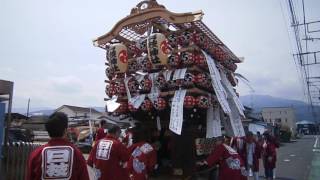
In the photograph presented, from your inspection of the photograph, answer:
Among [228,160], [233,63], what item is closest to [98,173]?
[228,160]

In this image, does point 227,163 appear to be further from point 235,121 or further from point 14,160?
point 14,160

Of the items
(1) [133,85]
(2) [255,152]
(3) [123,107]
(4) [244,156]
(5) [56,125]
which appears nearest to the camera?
(5) [56,125]

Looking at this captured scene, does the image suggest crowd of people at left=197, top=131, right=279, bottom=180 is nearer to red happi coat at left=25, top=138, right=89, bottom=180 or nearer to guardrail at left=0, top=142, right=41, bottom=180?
red happi coat at left=25, top=138, right=89, bottom=180

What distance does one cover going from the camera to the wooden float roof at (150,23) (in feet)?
30.3

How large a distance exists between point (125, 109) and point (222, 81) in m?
2.92

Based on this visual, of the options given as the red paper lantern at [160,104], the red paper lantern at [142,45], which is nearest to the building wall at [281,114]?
the red paper lantern at [142,45]

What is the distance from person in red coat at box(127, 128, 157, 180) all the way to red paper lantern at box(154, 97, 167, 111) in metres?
1.33

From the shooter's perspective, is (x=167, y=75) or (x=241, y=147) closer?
(x=167, y=75)

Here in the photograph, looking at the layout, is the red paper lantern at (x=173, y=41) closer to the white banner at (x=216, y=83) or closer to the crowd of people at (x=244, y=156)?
the white banner at (x=216, y=83)

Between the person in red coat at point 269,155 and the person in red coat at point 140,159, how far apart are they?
303 inches

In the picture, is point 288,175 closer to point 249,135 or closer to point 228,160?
point 249,135

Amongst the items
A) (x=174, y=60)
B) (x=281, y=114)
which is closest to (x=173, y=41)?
(x=174, y=60)

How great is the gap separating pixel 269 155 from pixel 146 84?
23.1 feet

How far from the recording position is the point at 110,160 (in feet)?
22.5
